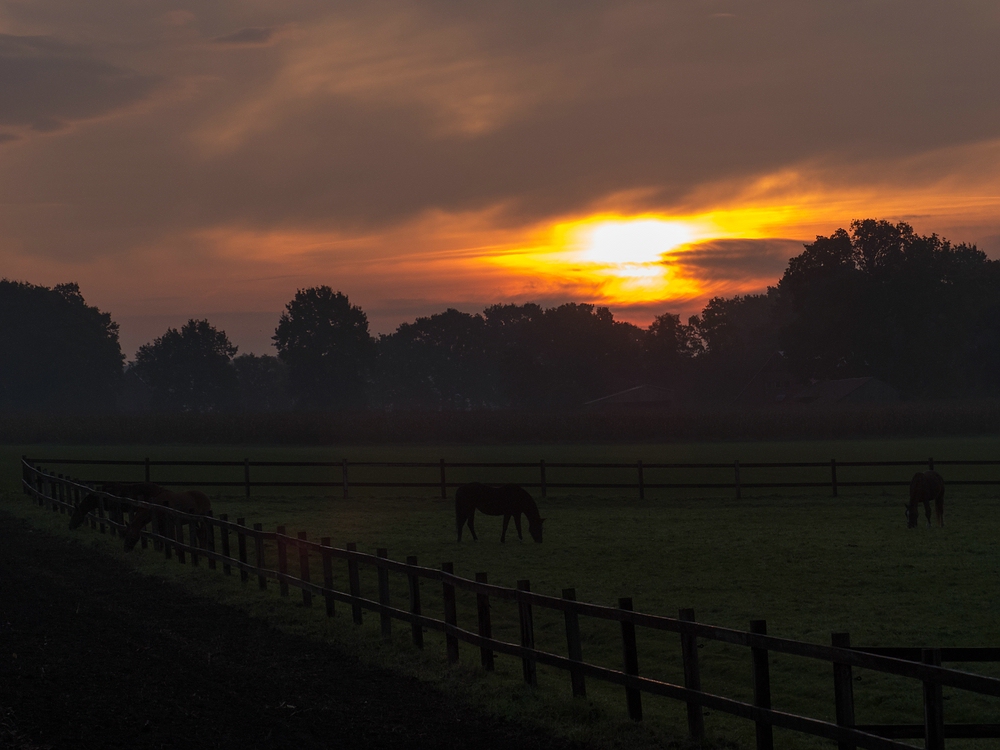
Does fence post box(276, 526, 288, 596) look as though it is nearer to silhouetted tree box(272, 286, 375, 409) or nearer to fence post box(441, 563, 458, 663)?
fence post box(441, 563, 458, 663)

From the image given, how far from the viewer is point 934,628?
14406 mm

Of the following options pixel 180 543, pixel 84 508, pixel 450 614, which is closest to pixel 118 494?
pixel 84 508

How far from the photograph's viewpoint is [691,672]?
28.8 feet

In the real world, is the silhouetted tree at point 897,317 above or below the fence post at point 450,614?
above

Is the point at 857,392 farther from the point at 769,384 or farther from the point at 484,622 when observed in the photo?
the point at 484,622

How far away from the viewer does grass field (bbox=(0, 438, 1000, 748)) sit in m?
11.1

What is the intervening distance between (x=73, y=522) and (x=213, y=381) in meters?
166

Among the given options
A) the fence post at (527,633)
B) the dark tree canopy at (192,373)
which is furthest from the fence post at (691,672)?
the dark tree canopy at (192,373)

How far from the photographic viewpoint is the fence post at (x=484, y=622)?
11484mm

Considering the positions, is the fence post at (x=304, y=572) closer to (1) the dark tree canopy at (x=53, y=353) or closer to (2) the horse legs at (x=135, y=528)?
(2) the horse legs at (x=135, y=528)

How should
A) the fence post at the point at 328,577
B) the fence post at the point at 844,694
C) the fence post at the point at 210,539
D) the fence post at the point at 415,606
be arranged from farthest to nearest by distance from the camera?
the fence post at the point at 210,539
the fence post at the point at 328,577
the fence post at the point at 415,606
the fence post at the point at 844,694

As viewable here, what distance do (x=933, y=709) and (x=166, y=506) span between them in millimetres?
19468

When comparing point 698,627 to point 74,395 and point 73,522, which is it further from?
point 74,395

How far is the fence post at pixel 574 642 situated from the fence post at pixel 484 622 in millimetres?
1345
